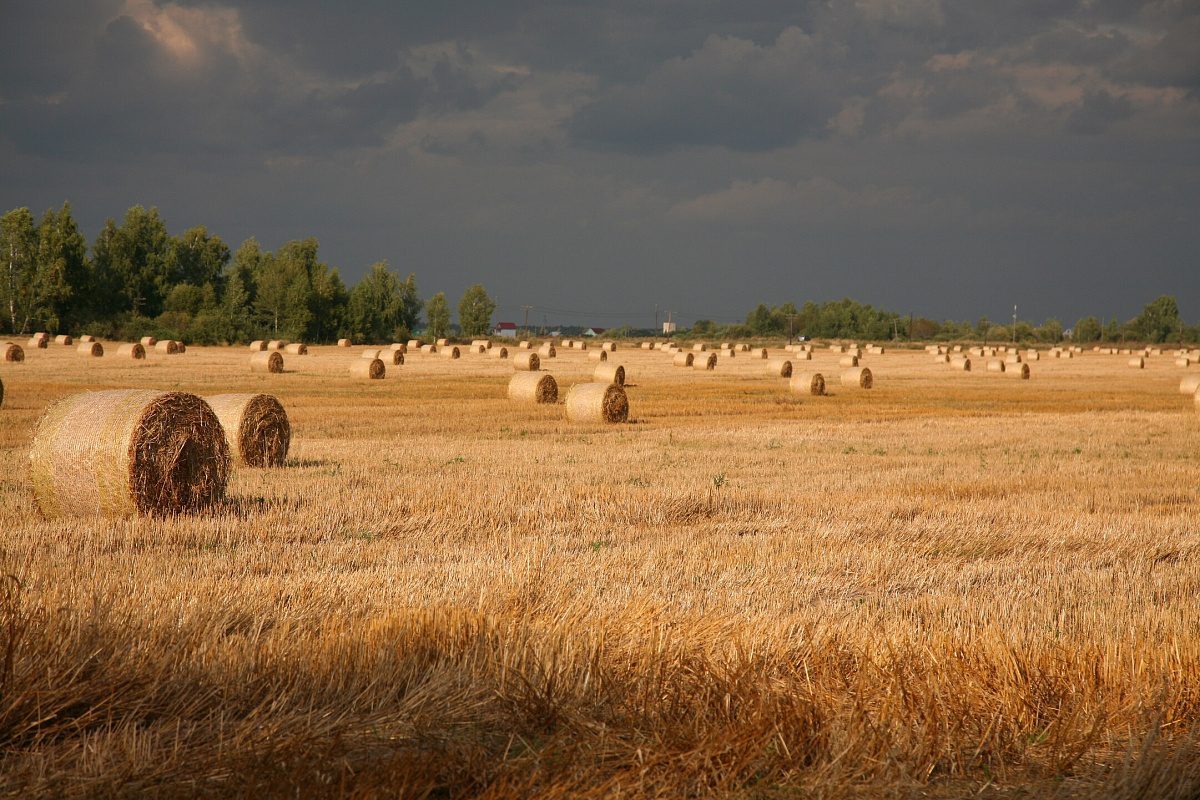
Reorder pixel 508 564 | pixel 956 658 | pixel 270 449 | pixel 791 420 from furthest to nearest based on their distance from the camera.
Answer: pixel 791 420 < pixel 270 449 < pixel 508 564 < pixel 956 658

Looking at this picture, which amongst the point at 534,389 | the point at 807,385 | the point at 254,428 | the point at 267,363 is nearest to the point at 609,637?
the point at 254,428

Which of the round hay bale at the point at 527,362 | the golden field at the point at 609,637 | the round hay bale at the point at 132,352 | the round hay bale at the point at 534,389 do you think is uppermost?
the round hay bale at the point at 132,352

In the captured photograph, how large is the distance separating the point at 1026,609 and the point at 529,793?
165 inches

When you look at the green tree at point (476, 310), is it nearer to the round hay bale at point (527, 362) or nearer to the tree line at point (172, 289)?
the tree line at point (172, 289)

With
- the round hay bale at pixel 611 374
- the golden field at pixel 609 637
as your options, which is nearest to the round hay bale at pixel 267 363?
the round hay bale at pixel 611 374

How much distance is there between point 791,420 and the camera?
22.8 meters

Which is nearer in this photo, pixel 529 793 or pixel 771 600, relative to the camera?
pixel 529 793

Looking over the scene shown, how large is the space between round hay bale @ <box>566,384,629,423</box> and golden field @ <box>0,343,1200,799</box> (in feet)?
25.7

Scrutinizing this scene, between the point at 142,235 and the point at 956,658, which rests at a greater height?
the point at 142,235

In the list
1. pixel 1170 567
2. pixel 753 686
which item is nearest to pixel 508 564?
pixel 753 686

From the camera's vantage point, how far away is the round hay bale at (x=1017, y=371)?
46.7 meters

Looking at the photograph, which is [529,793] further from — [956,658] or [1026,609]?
[1026,609]

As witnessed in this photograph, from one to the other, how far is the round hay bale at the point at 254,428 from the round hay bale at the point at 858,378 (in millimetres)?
26672

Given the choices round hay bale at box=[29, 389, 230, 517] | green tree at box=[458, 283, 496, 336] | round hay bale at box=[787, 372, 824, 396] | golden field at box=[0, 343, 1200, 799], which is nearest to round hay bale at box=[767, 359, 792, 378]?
round hay bale at box=[787, 372, 824, 396]
